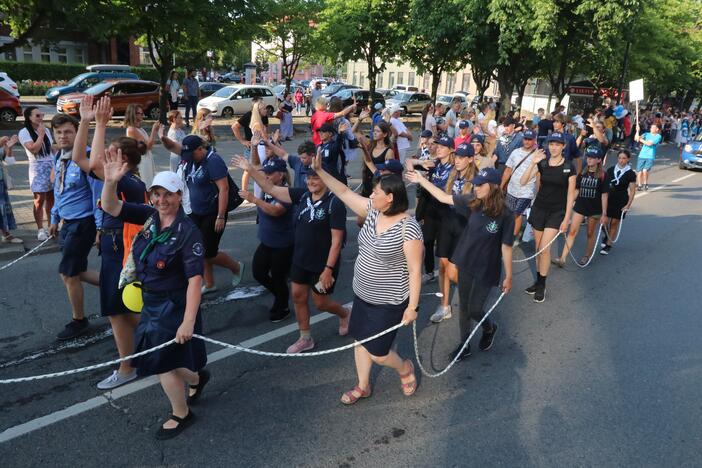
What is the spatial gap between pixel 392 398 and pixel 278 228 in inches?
74.3

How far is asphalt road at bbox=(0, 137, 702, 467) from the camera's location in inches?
140

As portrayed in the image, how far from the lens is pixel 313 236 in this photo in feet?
15.0

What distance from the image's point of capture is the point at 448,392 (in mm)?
4336

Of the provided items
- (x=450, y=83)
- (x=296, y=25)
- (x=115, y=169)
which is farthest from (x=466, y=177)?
(x=450, y=83)

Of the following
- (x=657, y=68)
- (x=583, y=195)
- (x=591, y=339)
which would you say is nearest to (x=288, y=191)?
(x=591, y=339)

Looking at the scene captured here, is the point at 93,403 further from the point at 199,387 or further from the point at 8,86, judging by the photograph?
the point at 8,86

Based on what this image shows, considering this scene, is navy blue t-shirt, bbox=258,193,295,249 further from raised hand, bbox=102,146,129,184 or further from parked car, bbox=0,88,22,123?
parked car, bbox=0,88,22,123

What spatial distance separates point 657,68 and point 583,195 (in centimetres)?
3073

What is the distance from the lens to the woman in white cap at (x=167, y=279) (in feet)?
10.9

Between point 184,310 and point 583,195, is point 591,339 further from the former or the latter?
point 184,310

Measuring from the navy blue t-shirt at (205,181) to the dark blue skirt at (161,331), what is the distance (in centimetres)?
231

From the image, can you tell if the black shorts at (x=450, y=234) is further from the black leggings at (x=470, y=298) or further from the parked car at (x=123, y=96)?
the parked car at (x=123, y=96)

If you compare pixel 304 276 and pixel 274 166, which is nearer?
pixel 304 276

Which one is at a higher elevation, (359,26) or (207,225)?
(359,26)
